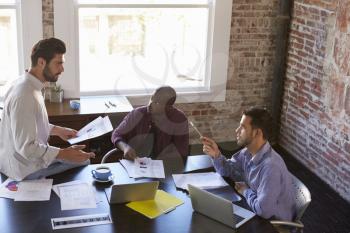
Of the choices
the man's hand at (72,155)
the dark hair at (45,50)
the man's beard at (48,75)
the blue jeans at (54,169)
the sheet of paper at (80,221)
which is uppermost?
the dark hair at (45,50)

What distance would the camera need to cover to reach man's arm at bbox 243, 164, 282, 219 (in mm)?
2916

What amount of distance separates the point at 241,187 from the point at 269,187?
300 millimetres

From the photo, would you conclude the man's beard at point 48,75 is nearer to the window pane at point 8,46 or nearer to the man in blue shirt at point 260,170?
the man in blue shirt at point 260,170

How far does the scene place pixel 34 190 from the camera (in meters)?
3.07

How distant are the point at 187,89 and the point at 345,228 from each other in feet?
7.60

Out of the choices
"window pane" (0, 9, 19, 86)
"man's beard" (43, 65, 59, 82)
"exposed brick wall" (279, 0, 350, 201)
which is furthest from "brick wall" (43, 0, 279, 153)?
"man's beard" (43, 65, 59, 82)

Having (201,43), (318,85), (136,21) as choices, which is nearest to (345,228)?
(318,85)

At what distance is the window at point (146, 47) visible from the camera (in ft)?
17.3

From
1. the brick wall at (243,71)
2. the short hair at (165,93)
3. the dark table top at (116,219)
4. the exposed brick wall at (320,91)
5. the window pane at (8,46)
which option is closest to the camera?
the dark table top at (116,219)

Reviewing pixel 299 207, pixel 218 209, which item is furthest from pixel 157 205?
pixel 299 207

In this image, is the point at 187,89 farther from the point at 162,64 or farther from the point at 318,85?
the point at 318,85

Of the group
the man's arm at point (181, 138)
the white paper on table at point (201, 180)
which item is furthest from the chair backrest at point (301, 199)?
the man's arm at point (181, 138)

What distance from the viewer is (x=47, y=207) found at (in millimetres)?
2893

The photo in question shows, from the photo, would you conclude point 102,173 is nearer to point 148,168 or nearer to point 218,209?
point 148,168
